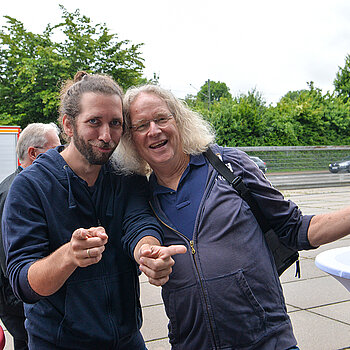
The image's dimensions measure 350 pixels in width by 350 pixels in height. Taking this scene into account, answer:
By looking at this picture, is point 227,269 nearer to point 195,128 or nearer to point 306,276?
point 195,128

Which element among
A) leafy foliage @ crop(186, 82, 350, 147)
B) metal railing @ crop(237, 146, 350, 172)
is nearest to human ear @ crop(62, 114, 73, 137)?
metal railing @ crop(237, 146, 350, 172)

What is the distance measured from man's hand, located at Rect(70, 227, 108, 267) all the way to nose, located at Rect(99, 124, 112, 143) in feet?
1.71

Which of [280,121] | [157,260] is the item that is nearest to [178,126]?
[157,260]

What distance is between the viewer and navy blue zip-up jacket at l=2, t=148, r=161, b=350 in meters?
1.68

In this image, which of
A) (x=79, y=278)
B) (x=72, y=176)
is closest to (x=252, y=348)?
(x=79, y=278)

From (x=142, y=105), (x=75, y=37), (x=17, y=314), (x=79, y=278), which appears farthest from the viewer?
(x=75, y=37)

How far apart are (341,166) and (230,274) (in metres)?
18.5

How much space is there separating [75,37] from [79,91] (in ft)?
64.9

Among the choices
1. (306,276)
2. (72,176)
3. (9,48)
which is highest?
(9,48)

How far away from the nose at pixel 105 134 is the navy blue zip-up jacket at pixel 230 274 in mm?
447

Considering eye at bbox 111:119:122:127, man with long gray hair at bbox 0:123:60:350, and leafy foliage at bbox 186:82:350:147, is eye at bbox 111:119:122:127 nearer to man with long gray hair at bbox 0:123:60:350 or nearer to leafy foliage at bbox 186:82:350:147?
man with long gray hair at bbox 0:123:60:350

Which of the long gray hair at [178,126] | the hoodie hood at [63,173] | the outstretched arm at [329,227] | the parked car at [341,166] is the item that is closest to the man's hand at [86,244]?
the hoodie hood at [63,173]

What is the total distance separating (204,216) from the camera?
2002mm

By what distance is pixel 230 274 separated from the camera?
192cm
